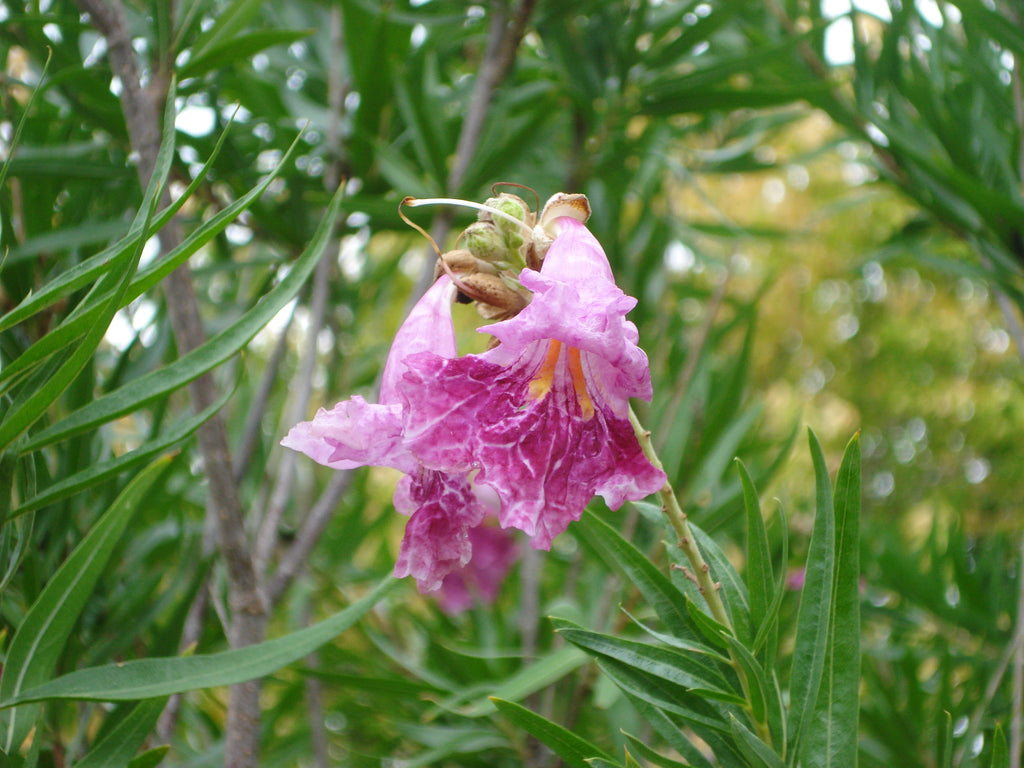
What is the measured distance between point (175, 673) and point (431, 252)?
1.86 ft

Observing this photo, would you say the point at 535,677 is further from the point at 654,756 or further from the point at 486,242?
the point at 486,242

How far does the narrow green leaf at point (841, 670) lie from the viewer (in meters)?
0.50

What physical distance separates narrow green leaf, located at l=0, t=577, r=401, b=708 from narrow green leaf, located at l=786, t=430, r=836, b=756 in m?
0.30

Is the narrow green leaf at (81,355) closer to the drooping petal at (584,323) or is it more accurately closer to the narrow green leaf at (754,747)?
the drooping petal at (584,323)

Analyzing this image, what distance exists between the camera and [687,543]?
19.0 inches

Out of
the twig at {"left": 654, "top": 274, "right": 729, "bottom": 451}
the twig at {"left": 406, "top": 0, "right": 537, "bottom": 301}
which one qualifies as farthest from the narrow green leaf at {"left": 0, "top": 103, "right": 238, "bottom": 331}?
the twig at {"left": 654, "top": 274, "right": 729, "bottom": 451}

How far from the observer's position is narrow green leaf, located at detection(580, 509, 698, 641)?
0.54m

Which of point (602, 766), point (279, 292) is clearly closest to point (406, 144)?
point (279, 292)

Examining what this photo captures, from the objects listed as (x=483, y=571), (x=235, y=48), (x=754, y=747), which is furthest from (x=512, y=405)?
(x=483, y=571)

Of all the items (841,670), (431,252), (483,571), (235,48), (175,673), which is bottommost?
(483,571)

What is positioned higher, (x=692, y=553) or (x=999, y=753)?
(x=692, y=553)

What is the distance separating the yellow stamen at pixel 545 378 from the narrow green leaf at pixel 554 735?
0.63 feet

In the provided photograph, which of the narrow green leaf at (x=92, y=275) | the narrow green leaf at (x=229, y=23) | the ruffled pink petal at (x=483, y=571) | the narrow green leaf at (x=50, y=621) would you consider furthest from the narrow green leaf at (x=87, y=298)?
the ruffled pink petal at (x=483, y=571)

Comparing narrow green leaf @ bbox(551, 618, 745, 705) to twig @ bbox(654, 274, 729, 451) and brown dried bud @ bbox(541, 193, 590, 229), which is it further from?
twig @ bbox(654, 274, 729, 451)
